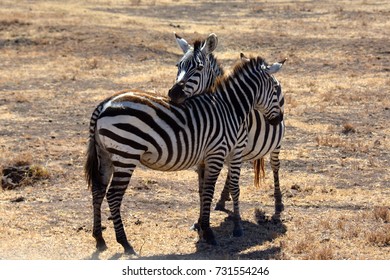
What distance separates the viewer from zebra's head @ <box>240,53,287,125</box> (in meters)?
10.7

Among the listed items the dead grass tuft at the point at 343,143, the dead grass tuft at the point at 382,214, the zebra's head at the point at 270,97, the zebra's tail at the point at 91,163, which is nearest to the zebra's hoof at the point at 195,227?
the zebra's tail at the point at 91,163

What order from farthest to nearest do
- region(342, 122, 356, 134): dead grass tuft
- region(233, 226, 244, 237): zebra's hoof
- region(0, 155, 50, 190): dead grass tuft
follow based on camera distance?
region(342, 122, 356, 134): dead grass tuft < region(0, 155, 50, 190): dead grass tuft < region(233, 226, 244, 237): zebra's hoof

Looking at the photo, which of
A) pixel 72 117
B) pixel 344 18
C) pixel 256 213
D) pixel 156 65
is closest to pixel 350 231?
pixel 256 213

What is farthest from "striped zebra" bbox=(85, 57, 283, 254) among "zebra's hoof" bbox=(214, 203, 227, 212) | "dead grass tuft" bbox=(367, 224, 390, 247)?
"dead grass tuft" bbox=(367, 224, 390, 247)

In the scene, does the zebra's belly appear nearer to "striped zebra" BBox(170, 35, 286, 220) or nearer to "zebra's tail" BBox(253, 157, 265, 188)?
"striped zebra" BBox(170, 35, 286, 220)

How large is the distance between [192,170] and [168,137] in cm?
433

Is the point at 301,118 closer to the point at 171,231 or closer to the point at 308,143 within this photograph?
the point at 308,143

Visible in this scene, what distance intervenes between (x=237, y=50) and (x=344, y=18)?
32.5ft

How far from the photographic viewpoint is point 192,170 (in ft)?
44.4

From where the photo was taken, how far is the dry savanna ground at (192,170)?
9922 mm

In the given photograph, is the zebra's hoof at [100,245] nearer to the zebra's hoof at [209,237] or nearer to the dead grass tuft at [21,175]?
the zebra's hoof at [209,237]

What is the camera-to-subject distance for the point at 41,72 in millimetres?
23703

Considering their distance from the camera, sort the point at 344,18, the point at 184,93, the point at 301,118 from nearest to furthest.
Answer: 1. the point at 184,93
2. the point at 301,118
3. the point at 344,18

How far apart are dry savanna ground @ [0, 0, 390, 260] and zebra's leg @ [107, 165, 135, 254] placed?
21 cm
